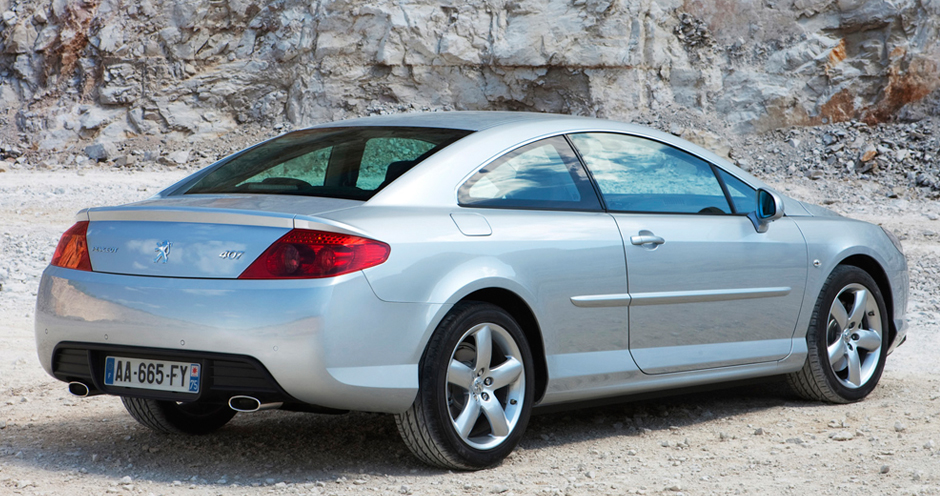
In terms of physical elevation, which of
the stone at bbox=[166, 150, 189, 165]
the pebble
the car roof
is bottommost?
the stone at bbox=[166, 150, 189, 165]

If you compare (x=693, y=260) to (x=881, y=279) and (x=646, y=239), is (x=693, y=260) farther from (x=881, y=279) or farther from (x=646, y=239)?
(x=881, y=279)

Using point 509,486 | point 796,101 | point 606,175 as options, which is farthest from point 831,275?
point 796,101

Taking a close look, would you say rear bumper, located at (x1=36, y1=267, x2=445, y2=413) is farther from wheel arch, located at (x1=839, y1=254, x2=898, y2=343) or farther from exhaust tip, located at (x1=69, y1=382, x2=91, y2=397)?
wheel arch, located at (x1=839, y1=254, x2=898, y2=343)

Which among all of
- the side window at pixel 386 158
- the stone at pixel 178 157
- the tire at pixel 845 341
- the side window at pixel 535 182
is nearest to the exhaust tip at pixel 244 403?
the side window at pixel 386 158

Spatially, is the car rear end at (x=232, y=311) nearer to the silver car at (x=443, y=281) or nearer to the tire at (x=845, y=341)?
the silver car at (x=443, y=281)

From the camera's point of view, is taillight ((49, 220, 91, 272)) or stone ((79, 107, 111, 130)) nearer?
taillight ((49, 220, 91, 272))

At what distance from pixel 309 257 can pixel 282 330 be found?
0.84 feet

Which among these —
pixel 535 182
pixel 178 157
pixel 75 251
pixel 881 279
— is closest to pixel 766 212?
pixel 881 279

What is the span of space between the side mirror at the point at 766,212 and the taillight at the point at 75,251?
9.73 feet

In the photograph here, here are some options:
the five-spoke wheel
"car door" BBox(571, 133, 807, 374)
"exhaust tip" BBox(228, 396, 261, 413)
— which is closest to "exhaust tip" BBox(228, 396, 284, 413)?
"exhaust tip" BBox(228, 396, 261, 413)

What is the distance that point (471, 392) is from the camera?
3.79m

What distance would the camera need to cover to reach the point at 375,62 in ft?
83.6

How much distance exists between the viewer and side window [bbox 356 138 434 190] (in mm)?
3863

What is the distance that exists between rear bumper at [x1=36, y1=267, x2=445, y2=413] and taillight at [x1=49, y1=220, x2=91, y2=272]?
5.5 inches
